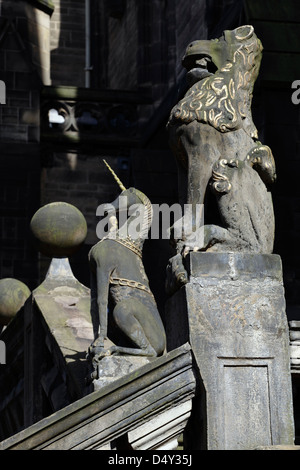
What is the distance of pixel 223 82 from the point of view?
736cm

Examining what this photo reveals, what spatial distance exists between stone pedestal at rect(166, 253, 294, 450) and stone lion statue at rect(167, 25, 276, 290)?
0.81ft

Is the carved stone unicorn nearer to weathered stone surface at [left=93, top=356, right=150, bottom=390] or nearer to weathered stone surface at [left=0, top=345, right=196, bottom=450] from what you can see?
weathered stone surface at [left=93, top=356, right=150, bottom=390]

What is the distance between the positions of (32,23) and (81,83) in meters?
5.06

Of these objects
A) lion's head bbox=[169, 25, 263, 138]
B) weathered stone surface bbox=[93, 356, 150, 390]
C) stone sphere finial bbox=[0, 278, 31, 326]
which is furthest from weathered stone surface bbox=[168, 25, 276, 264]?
stone sphere finial bbox=[0, 278, 31, 326]

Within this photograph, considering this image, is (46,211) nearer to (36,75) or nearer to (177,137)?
(177,137)

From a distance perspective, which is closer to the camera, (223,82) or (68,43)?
(223,82)

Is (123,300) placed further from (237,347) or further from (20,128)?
(20,128)

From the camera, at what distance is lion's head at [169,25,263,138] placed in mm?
7262

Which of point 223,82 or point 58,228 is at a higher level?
point 58,228

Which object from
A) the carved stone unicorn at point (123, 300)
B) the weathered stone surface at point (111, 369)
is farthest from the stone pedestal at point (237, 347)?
the carved stone unicorn at point (123, 300)

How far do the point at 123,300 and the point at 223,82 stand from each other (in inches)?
62.9

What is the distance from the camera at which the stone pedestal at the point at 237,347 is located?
647cm

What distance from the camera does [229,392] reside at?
650 centimetres

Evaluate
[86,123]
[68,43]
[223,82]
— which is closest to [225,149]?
[223,82]
